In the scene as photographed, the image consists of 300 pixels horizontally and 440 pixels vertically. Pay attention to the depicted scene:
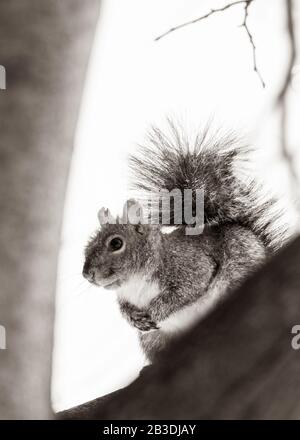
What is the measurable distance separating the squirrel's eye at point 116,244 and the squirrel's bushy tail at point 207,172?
4.8 inches

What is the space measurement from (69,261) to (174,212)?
6.5 inches

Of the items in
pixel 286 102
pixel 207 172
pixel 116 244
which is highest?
pixel 286 102

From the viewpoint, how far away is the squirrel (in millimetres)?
816

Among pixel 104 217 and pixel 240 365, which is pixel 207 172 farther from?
pixel 240 365

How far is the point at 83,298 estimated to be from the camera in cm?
98

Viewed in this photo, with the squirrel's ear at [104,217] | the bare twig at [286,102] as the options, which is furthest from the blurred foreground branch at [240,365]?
the bare twig at [286,102]

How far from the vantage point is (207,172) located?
3.11ft

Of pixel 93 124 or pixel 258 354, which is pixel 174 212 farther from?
pixel 258 354

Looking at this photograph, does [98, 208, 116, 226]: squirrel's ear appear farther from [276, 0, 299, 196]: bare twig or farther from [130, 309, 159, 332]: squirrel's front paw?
[276, 0, 299, 196]: bare twig

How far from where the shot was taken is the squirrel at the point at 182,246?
816 mm

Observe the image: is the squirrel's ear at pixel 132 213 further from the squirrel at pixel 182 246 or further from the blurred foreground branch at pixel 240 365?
the blurred foreground branch at pixel 240 365

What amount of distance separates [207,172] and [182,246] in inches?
5.9

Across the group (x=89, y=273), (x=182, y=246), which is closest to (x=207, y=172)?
(x=182, y=246)

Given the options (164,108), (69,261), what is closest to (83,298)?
(69,261)
